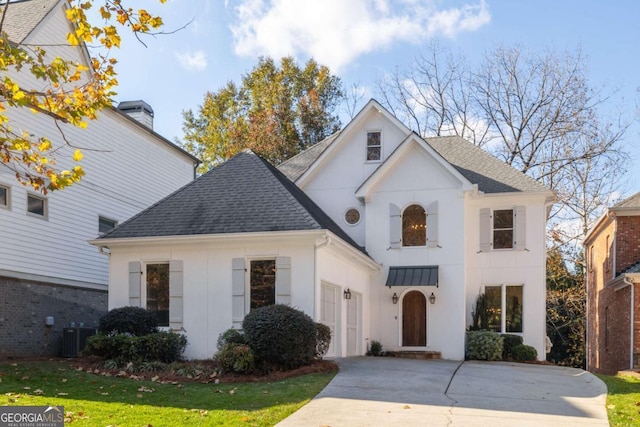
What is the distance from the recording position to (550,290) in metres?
33.0

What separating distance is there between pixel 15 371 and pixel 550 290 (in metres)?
26.2

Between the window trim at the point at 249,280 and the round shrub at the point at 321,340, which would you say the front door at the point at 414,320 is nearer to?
the window trim at the point at 249,280

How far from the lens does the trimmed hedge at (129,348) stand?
14.5 metres

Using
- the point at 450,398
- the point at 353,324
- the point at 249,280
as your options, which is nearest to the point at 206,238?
the point at 249,280

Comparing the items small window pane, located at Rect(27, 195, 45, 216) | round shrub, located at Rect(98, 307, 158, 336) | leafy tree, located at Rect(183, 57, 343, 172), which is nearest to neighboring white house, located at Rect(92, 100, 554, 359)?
round shrub, located at Rect(98, 307, 158, 336)

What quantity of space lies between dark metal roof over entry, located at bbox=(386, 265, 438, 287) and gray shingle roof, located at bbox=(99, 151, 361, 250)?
3.47 metres

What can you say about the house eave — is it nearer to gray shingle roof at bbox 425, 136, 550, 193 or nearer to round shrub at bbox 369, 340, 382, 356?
round shrub at bbox 369, 340, 382, 356

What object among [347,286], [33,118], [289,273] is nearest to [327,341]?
[289,273]

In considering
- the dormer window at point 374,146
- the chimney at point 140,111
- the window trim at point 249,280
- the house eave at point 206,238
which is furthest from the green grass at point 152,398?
the chimney at point 140,111

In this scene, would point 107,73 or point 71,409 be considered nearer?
point 107,73

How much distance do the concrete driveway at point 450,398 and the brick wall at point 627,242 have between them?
704 centimetres

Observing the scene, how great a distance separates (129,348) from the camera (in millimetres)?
14500

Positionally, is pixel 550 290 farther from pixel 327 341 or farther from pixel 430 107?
pixel 327 341

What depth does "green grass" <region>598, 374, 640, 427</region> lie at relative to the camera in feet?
32.2
